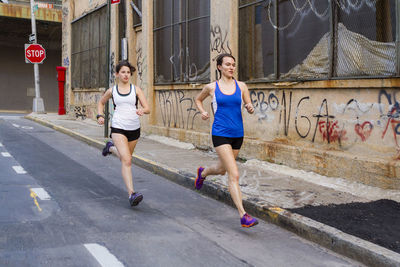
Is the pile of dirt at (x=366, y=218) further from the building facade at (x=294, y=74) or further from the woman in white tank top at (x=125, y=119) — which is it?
the woman in white tank top at (x=125, y=119)

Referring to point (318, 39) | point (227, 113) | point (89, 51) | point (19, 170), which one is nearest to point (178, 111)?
point (19, 170)

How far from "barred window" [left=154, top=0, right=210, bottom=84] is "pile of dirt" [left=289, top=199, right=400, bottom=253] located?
6.01 m

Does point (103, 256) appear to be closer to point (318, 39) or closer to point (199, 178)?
point (199, 178)

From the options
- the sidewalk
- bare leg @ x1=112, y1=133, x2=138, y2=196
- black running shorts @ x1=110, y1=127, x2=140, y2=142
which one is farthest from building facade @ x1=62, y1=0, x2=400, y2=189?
bare leg @ x1=112, y1=133, x2=138, y2=196

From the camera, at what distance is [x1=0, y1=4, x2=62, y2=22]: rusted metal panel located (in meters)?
26.4

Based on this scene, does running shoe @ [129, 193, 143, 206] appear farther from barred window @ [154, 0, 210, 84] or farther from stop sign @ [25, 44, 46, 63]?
stop sign @ [25, 44, 46, 63]

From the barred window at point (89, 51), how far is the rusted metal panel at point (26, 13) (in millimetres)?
6679

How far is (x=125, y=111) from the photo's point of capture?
6.14 meters

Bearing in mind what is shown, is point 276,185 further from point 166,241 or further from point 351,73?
point 166,241

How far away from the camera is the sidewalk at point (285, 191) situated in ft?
14.7

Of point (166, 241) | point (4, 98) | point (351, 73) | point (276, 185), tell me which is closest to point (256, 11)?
point (351, 73)

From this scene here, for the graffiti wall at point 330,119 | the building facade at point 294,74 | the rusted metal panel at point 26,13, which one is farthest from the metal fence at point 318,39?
the rusted metal panel at point 26,13

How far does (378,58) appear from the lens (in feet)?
22.6

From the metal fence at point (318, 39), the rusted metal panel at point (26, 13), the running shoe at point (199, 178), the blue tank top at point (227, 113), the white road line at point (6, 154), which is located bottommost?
the white road line at point (6, 154)
